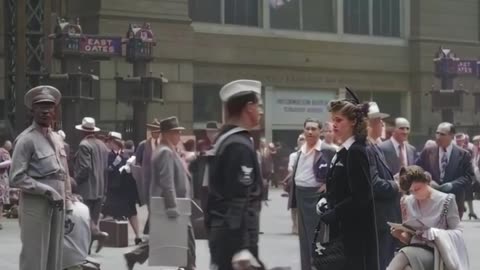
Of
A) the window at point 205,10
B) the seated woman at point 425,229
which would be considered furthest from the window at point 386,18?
the seated woman at point 425,229

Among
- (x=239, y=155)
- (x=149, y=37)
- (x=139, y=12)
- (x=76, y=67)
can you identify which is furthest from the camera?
(x=139, y=12)

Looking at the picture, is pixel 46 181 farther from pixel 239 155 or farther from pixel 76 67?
pixel 76 67

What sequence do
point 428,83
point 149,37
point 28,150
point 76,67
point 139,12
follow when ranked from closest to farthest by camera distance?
point 28,150, point 76,67, point 149,37, point 139,12, point 428,83

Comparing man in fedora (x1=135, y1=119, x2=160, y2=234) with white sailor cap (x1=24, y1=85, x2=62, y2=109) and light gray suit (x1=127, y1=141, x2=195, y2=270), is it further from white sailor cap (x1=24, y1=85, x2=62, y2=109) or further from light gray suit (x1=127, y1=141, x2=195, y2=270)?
white sailor cap (x1=24, y1=85, x2=62, y2=109)

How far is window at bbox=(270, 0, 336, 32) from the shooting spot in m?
35.0

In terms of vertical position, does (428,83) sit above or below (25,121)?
above

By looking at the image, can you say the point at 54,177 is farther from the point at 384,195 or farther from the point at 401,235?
the point at 401,235

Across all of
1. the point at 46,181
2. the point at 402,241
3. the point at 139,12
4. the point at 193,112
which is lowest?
the point at 402,241

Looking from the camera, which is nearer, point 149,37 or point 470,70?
point 149,37

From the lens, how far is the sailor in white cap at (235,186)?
228 inches

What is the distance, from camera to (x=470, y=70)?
3303cm

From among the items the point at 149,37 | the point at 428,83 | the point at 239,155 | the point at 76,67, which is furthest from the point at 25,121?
the point at 428,83

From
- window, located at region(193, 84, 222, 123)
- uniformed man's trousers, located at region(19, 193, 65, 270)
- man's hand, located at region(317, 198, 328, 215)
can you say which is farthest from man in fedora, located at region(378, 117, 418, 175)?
window, located at region(193, 84, 222, 123)

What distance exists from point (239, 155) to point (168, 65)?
2556cm
